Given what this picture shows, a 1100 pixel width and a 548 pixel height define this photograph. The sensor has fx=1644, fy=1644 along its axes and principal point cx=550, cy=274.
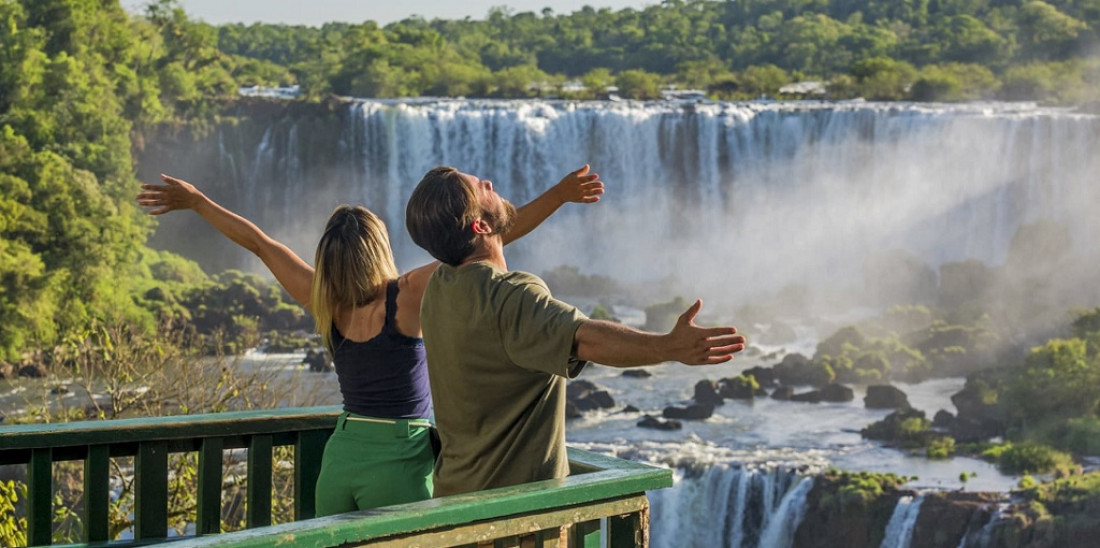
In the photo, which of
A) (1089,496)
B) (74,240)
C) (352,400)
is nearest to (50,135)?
(74,240)

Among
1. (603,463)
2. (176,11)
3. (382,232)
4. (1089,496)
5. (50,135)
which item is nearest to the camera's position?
(603,463)

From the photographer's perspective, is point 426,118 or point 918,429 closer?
point 918,429

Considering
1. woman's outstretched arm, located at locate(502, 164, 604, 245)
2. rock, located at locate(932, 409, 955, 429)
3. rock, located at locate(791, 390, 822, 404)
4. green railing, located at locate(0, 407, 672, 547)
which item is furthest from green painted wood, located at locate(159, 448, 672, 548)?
rock, located at locate(791, 390, 822, 404)

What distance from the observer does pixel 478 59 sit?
5878 cm

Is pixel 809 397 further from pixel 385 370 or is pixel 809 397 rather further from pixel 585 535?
pixel 585 535

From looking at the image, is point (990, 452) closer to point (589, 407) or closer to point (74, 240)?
point (589, 407)

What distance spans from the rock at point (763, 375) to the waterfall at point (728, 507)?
18.9 feet

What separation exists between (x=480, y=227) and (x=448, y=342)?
0.75 feet

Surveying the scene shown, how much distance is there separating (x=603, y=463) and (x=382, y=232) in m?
0.77

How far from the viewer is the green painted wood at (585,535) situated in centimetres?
292

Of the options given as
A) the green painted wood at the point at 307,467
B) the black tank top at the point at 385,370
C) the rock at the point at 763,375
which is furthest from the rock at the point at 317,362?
the black tank top at the point at 385,370

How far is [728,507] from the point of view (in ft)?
68.7

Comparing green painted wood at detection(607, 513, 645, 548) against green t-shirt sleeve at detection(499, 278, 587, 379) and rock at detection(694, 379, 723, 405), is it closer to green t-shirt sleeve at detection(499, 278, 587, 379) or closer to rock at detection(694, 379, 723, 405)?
green t-shirt sleeve at detection(499, 278, 587, 379)

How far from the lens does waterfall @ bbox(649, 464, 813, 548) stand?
67.3 feet
